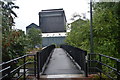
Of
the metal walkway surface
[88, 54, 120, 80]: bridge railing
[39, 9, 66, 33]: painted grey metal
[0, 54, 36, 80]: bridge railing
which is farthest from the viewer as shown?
[39, 9, 66, 33]: painted grey metal

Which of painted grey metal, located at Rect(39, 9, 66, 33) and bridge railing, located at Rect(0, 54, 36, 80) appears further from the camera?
painted grey metal, located at Rect(39, 9, 66, 33)

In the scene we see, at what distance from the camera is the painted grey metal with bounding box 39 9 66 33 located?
194ft

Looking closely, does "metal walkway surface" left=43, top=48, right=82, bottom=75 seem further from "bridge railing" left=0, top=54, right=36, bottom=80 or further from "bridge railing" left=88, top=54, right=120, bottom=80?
"bridge railing" left=0, top=54, right=36, bottom=80

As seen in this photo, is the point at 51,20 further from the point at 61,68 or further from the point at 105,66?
the point at 105,66

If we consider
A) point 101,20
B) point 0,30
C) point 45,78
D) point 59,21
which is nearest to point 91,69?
point 45,78

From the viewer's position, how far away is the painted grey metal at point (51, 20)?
59.0m

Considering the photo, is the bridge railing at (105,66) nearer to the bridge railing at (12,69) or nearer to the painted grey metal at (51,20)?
the bridge railing at (12,69)

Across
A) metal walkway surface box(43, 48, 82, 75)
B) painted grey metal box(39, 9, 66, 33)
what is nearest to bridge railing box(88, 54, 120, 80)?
metal walkway surface box(43, 48, 82, 75)

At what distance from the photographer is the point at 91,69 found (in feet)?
17.6

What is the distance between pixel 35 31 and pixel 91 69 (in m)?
31.7

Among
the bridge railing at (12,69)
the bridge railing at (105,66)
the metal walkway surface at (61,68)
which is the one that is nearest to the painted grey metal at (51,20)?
the metal walkway surface at (61,68)

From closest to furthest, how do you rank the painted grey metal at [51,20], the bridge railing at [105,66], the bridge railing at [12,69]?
the bridge railing at [12,69], the bridge railing at [105,66], the painted grey metal at [51,20]

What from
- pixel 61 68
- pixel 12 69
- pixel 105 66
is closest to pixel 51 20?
pixel 61 68

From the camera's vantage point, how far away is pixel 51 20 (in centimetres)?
6022
